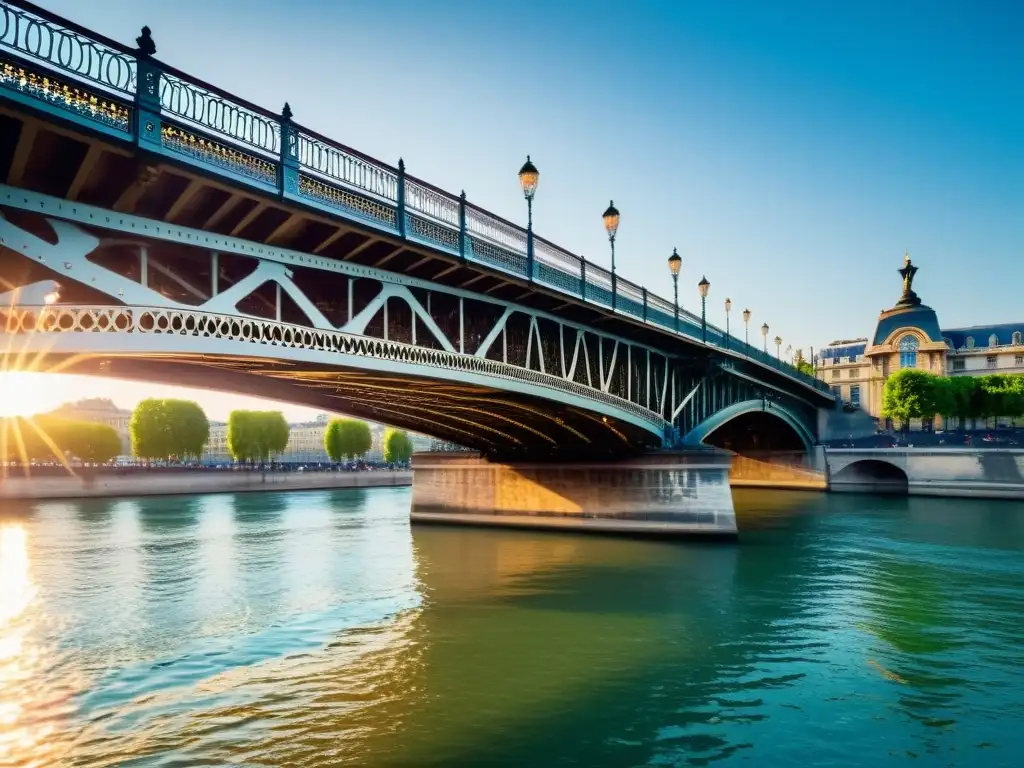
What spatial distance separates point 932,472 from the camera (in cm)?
5784

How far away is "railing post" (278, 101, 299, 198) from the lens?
13.8m

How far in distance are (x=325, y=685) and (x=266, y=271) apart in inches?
316

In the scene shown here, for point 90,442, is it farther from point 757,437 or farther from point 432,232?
point 432,232

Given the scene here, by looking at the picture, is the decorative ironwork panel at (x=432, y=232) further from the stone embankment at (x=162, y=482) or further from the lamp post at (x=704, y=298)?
the stone embankment at (x=162, y=482)

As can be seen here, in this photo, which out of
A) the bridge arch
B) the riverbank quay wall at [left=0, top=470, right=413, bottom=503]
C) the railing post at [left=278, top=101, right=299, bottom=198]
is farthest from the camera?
the riverbank quay wall at [left=0, top=470, right=413, bottom=503]

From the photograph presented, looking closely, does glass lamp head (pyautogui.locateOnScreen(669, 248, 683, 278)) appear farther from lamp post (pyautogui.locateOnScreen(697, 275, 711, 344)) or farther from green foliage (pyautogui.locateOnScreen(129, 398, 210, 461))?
green foliage (pyautogui.locateOnScreen(129, 398, 210, 461))

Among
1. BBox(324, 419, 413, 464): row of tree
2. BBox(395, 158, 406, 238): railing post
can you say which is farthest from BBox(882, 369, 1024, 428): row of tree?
BBox(395, 158, 406, 238): railing post

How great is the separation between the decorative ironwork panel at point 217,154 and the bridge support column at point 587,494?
22262 millimetres

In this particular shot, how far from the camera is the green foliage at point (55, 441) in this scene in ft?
259

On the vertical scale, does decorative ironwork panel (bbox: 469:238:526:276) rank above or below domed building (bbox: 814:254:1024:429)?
below

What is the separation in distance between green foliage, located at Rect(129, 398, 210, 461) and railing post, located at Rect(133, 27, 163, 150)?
80073 millimetres

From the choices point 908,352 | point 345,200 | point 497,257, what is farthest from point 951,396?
point 345,200

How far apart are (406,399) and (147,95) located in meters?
15.3

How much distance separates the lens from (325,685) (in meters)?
13.1
